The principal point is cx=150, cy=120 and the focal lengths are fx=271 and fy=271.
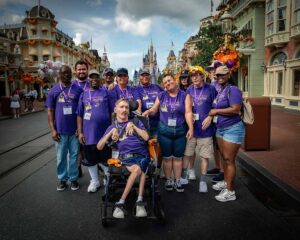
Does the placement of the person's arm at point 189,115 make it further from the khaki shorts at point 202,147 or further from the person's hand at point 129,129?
the person's hand at point 129,129

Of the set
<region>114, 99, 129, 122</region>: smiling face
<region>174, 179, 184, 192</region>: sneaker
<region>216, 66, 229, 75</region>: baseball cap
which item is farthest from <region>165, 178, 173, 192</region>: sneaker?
<region>216, 66, 229, 75</region>: baseball cap

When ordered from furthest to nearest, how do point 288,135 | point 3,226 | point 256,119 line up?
point 288,135 < point 256,119 < point 3,226

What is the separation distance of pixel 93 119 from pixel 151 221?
1870 mm

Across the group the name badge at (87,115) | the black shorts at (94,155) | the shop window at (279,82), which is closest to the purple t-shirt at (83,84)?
the name badge at (87,115)

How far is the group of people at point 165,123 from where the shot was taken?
4.05 meters

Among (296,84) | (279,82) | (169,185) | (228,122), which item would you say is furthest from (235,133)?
(279,82)

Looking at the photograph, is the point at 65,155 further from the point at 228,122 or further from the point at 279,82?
the point at 279,82

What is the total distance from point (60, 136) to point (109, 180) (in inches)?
62.4

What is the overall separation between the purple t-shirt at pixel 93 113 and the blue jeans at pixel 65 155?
1.33 feet

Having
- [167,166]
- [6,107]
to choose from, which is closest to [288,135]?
[167,166]

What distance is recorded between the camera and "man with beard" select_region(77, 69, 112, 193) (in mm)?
4457

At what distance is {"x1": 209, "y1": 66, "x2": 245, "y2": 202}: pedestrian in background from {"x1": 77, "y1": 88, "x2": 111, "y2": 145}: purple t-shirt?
5.71 feet

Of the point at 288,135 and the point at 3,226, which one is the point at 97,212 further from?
the point at 288,135

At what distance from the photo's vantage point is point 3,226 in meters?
3.41
